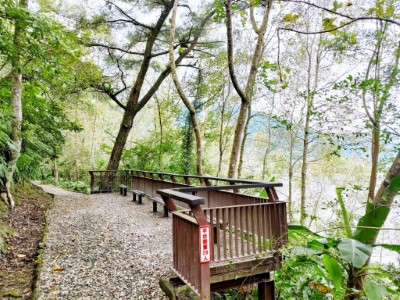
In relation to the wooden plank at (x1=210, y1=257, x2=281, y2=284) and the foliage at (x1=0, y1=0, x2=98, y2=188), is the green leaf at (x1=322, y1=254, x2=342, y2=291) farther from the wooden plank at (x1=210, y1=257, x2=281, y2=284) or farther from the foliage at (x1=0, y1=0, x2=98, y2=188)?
the foliage at (x1=0, y1=0, x2=98, y2=188)

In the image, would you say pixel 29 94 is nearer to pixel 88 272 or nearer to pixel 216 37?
pixel 88 272

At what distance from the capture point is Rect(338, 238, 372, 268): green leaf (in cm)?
228

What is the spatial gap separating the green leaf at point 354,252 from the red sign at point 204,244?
3.98 feet

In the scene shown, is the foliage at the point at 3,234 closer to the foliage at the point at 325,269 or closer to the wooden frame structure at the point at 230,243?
the wooden frame structure at the point at 230,243

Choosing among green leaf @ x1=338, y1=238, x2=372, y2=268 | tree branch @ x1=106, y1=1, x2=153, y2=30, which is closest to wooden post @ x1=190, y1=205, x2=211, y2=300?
green leaf @ x1=338, y1=238, x2=372, y2=268

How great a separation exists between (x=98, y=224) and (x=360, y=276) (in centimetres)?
513

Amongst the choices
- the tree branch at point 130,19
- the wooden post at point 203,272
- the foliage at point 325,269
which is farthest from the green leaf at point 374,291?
the tree branch at point 130,19

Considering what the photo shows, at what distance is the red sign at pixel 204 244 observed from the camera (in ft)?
8.36

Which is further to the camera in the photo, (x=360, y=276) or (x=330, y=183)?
(x=330, y=183)

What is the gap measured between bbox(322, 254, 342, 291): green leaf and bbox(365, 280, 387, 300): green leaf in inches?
10.0

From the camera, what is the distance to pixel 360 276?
296 cm

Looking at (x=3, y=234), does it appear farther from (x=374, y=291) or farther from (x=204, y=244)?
(x=374, y=291)

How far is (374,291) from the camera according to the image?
8.65ft

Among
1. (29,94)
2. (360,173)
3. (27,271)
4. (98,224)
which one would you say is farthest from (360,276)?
(360,173)
